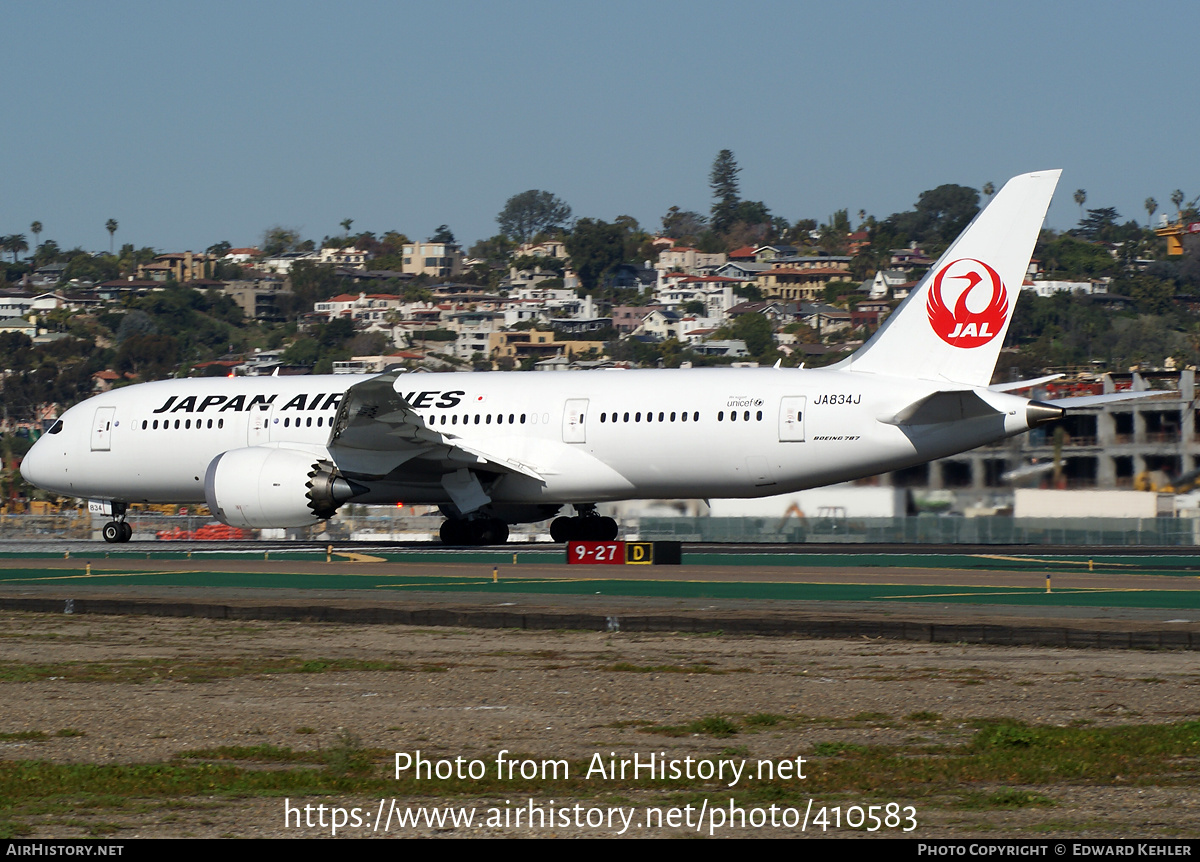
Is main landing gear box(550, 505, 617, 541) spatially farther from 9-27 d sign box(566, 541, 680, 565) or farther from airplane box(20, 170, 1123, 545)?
9-27 d sign box(566, 541, 680, 565)

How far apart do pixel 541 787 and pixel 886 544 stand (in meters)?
28.3

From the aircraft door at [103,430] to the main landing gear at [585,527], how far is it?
11081 mm

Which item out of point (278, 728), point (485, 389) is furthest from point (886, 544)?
point (278, 728)

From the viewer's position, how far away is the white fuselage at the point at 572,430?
31.6m

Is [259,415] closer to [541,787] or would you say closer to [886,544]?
[886,544]

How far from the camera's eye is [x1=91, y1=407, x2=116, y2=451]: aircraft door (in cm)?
3809

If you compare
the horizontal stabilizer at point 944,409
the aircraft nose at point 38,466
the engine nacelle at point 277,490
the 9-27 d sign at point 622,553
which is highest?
the horizontal stabilizer at point 944,409

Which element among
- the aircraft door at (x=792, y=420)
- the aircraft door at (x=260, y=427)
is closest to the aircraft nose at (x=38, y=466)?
the aircraft door at (x=260, y=427)

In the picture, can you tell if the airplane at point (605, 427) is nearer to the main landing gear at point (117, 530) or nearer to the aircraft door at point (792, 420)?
the aircraft door at point (792, 420)

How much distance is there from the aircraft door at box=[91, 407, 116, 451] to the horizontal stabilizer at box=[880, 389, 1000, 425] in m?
18.7

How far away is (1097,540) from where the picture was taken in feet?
122

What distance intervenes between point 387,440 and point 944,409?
11.6 m

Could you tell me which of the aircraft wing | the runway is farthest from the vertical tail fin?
the aircraft wing

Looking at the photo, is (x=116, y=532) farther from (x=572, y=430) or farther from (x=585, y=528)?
(x=572, y=430)
